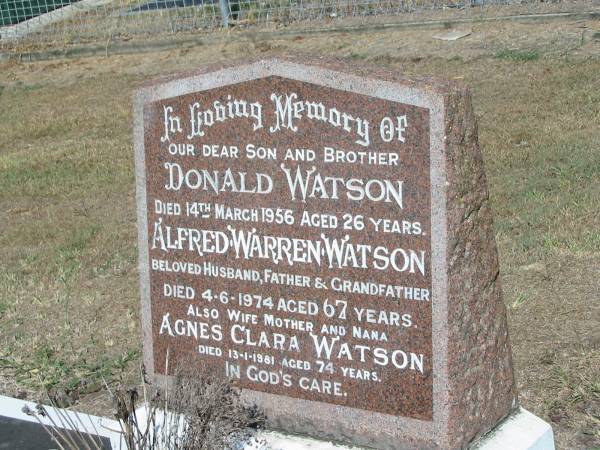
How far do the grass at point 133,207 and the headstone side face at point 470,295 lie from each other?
0.58 meters

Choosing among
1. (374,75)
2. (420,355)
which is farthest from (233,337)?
(374,75)

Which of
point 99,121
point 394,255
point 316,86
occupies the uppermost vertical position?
point 316,86

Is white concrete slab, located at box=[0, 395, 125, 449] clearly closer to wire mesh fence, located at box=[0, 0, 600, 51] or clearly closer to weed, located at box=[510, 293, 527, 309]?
weed, located at box=[510, 293, 527, 309]

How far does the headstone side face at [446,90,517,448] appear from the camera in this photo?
3.71 metres

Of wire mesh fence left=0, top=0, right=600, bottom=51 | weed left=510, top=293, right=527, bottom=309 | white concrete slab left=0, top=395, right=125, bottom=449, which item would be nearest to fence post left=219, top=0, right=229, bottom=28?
wire mesh fence left=0, top=0, right=600, bottom=51

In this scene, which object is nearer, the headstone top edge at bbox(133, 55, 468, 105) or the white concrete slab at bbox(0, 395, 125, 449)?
the headstone top edge at bbox(133, 55, 468, 105)

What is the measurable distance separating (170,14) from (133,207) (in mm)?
5723

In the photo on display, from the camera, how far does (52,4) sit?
15.0 m

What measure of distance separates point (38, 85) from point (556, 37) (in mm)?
5778

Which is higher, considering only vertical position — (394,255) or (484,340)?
(394,255)

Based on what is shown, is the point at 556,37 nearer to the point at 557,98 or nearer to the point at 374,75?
the point at 557,98

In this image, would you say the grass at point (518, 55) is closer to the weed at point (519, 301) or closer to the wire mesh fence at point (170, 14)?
the wire mesh fence at point (170, 14)

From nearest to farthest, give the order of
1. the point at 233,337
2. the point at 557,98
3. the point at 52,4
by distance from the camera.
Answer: the point at 233,337 → the point at 557,98 → the point at 52,4

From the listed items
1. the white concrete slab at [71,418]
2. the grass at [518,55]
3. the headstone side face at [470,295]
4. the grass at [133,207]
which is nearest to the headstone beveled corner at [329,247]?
the headstone side face at [470,295]
